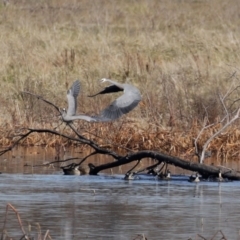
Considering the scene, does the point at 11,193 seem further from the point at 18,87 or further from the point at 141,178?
the point at 18,87

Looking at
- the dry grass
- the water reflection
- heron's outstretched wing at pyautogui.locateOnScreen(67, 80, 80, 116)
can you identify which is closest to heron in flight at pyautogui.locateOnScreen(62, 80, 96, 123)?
heron's outstretched wing at pyautogui.locateOnScreen(67, 80, 80, 116)

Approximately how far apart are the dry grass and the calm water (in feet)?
4.11

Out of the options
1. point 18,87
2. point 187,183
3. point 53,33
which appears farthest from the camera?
point 53,33

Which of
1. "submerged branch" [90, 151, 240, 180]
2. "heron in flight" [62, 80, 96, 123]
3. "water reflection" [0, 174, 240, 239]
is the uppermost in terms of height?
"heron in flight" [62, 80, 96, 123]

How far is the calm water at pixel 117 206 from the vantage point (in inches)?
329

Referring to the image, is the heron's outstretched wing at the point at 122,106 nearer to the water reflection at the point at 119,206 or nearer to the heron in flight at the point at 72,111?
the heron in flight at the point at 72,111

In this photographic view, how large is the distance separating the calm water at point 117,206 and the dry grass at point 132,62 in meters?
1.25

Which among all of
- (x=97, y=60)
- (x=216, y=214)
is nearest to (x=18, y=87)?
(x=97, y=60)

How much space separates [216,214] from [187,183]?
237 cm

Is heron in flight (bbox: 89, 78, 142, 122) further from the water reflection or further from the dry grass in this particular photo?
the dry grass

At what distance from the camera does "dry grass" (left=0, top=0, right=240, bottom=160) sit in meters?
15.1

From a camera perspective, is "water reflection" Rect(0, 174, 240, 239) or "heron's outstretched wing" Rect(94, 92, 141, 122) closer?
"water reflection" Rect(0, 174, 240, 239)

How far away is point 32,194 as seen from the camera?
34.1ft

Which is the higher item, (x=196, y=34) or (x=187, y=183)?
(x=196, y=34)
